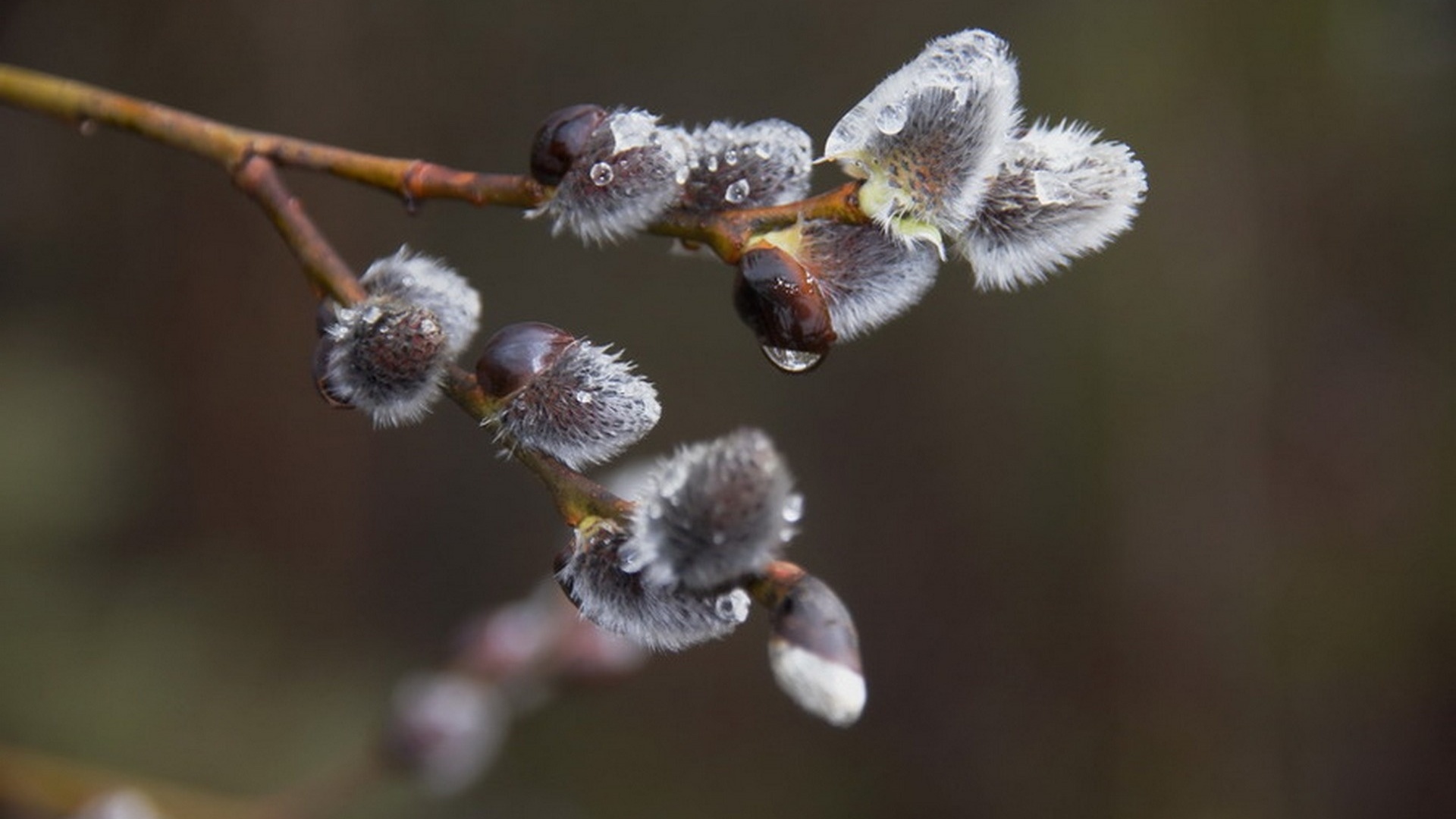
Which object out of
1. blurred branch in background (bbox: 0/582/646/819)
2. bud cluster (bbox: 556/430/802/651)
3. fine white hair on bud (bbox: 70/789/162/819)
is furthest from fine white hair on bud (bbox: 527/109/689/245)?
fine white hair on bud (bbox: 70/789/162/819)

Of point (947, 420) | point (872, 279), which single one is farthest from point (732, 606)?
point (947, 420)

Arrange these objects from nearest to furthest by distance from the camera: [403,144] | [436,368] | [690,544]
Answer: [690,544]
[436,368]
[403,144]

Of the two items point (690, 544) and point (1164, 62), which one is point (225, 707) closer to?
point (690, 544)

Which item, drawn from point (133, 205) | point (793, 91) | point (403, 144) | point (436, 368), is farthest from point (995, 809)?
point (436, 368)

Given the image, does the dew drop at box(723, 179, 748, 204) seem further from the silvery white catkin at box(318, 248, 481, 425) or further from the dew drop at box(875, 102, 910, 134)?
the silvery white catkin at box(318, 248, 481, 425)

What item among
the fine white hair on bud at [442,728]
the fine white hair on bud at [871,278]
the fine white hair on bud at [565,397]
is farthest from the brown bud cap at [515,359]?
the fine white hair on bud at [442,728]

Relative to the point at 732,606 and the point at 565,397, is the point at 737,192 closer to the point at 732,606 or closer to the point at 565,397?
the point at 565,397
